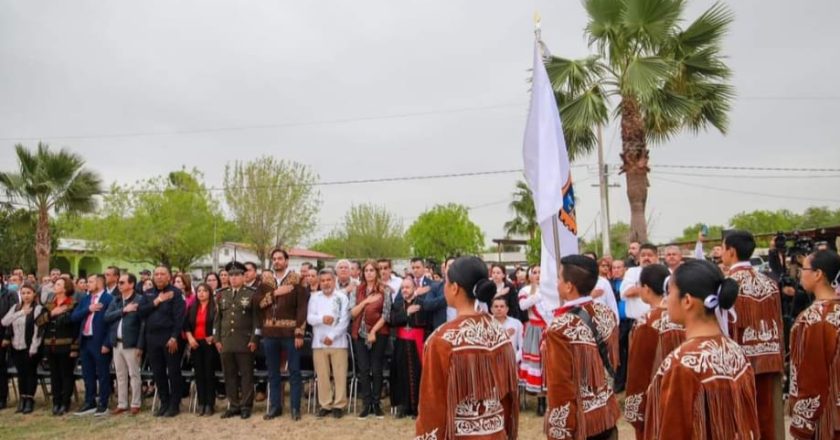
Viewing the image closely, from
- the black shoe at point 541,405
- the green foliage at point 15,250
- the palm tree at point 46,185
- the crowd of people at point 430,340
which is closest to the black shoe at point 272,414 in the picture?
the crowd of people at point 430,340

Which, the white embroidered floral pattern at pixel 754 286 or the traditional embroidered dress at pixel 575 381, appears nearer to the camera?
the traditional embroidered dress at pixel 575 381

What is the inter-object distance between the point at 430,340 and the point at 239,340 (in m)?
→ 5.64

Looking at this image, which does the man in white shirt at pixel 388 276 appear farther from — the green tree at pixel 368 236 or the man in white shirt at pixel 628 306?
the green tree at pixel 368 236

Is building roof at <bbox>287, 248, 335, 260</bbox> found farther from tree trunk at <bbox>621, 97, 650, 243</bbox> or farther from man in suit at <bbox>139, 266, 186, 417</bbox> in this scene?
man in suit at <bbox>139, 266, 186, 417</bbox>

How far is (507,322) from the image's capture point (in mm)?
8023

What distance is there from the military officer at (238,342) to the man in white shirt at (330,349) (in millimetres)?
800

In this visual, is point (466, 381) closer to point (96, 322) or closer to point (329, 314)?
point (329, 314)

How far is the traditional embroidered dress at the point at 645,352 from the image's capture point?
13.5 ft

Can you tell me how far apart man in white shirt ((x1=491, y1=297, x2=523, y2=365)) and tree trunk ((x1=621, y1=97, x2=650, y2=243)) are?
15.8 ft

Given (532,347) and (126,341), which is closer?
(532,347)

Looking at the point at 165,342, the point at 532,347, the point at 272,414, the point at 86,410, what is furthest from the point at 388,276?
the point at 86,410

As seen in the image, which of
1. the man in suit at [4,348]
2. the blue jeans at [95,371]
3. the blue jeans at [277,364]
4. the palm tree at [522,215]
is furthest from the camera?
the palm tree at [522,215]

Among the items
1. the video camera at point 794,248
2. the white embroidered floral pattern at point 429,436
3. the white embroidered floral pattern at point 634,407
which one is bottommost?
the white embroidered floral pattern at point 634,407

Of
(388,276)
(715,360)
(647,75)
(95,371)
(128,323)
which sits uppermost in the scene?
(647,75)
